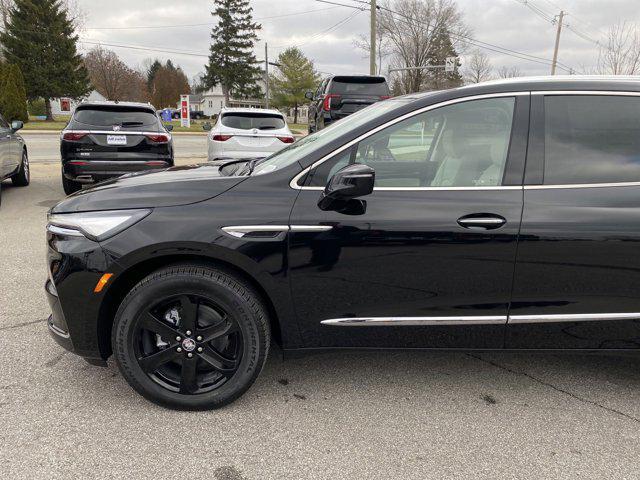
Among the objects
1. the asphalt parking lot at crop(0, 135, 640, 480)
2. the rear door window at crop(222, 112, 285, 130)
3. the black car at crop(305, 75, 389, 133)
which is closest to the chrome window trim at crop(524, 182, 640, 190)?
the asphalt parking lot at crop(0, 135, 640, 480)

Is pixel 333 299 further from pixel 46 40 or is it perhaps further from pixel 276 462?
pixel 46 40

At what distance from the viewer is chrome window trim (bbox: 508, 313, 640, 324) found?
2580mm

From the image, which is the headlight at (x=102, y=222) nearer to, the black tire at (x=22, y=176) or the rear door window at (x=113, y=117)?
the rear door window at (x=113, y=117)

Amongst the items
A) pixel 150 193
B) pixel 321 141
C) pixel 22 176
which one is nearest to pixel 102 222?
pixel 150 193

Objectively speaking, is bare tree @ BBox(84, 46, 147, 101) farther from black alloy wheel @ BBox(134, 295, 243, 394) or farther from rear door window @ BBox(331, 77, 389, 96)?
black alloy wheel @ BBox(134, 295, 243, 394)

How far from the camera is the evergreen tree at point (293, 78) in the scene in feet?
205

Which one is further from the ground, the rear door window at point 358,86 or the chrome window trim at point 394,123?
the rear door window at point 358,86

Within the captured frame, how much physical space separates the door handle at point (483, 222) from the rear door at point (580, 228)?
12 centimetres

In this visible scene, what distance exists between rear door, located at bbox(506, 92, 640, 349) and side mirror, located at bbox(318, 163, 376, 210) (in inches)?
31.6

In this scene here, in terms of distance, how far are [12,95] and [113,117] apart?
28.3 m

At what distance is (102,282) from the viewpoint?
250 centimetres

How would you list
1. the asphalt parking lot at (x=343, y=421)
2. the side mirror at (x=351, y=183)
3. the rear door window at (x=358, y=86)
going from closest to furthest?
the asphalt parking lot at (x=343, y=421) → the side mirror at (x=351, y=183) → the rear door window at (x=358, y=86)

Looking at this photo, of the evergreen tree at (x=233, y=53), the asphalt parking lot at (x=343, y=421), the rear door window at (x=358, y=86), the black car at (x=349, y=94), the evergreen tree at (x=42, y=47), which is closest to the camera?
the asphalt parking lot at (x=343, y=421)

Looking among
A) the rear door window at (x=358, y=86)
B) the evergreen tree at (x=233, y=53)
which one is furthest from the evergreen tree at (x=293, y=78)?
the rear door window at (x=358, y=86)
